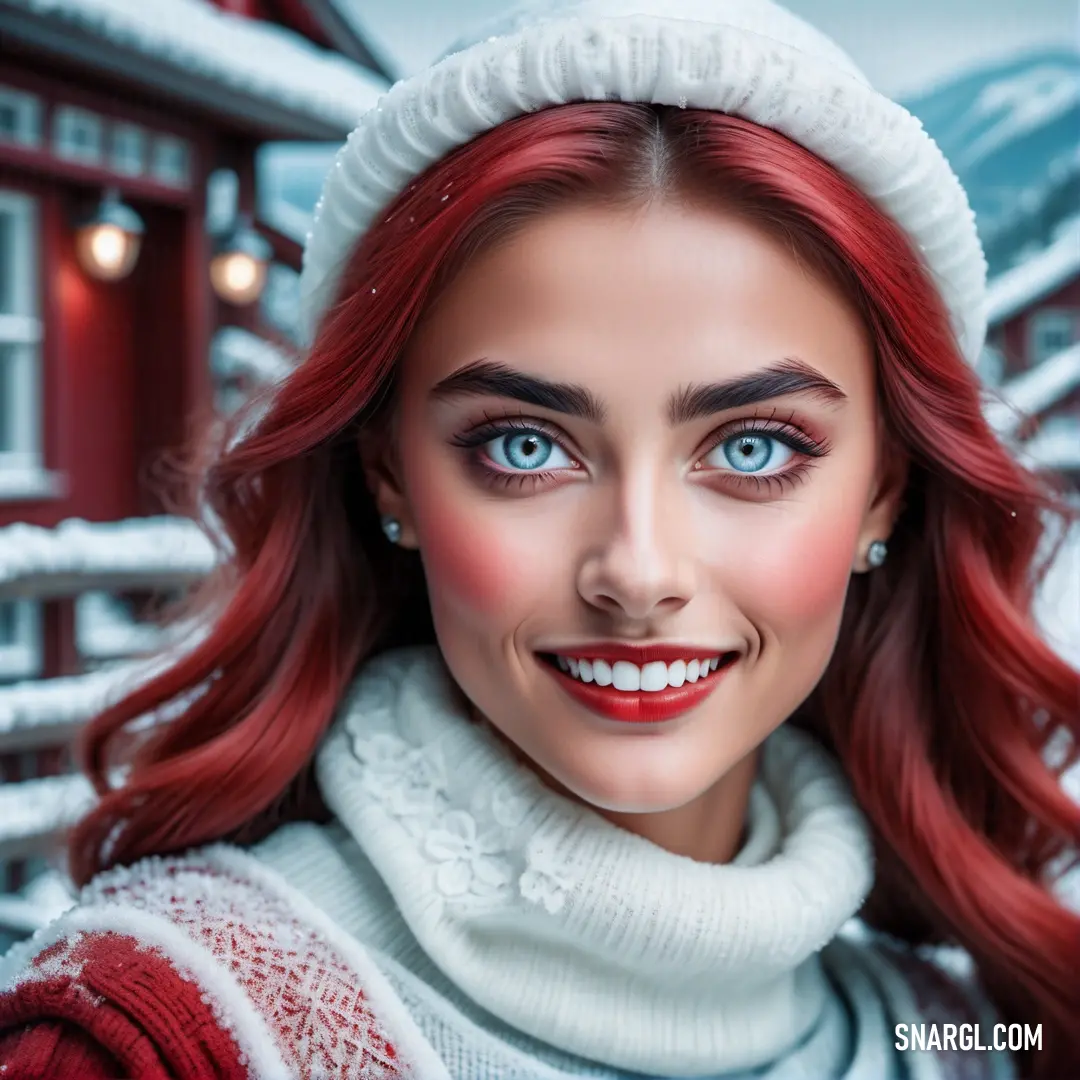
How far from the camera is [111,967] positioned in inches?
26.2

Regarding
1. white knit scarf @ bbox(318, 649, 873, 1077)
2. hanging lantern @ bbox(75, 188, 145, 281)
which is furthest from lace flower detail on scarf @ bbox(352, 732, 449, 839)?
hanging lantern @ bbox(75, 188, 145, 281)

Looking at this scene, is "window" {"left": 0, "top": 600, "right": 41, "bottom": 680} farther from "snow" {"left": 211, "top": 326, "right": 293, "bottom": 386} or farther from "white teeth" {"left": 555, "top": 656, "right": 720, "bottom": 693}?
"white teeth" {"left": 555, "top": 656, "right": 720, "bottom": 693}

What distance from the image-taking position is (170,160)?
Answer: 1.48 metres

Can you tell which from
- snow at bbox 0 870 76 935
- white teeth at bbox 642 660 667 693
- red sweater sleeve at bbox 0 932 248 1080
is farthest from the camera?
snow at bbox 0 870 76 935

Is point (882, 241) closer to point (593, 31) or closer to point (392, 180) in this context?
point (593, 31)

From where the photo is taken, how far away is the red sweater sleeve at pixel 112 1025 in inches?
24.8

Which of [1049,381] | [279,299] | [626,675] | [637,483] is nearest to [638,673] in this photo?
[626,675]

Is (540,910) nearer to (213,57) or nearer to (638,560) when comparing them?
(638,560)

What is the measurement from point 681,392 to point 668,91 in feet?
0.66

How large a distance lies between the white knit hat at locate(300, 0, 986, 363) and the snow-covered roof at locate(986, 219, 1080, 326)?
1.08m

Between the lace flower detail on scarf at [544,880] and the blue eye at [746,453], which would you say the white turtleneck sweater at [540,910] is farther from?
the blue eye at [746,453]

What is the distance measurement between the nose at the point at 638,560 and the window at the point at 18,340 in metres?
0.74

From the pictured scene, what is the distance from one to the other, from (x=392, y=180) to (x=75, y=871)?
2.05ft

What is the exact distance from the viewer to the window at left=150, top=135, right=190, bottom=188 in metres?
1.46
